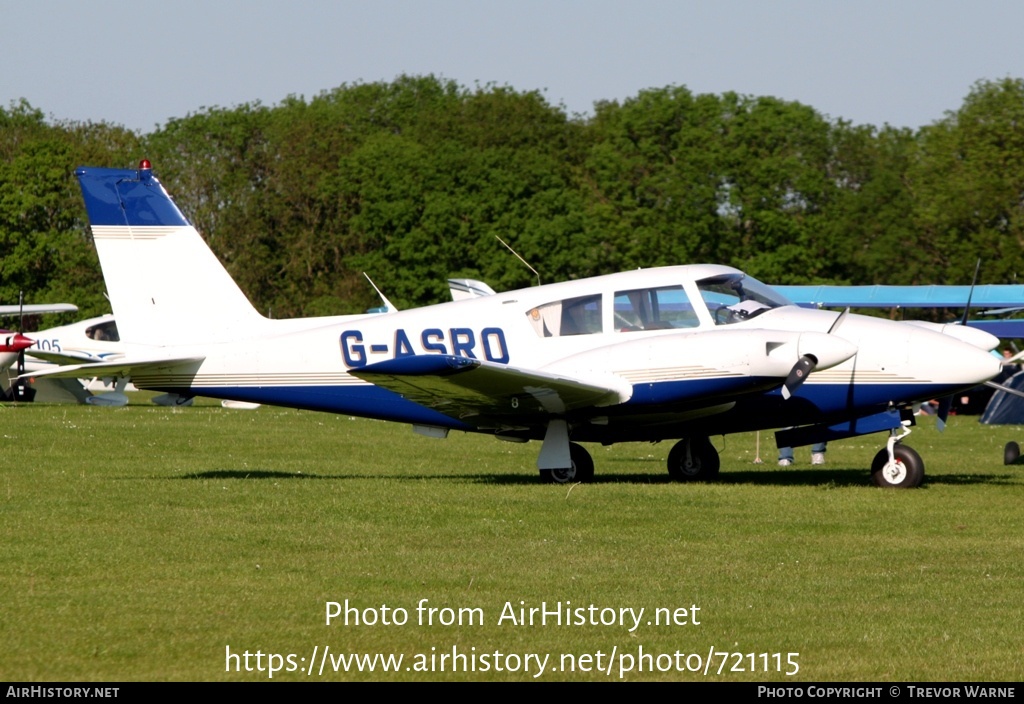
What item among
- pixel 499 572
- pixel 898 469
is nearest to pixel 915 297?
pixel 898 469

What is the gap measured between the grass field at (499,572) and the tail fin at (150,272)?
1.71 meters

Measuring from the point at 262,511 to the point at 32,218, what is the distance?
61.6 m

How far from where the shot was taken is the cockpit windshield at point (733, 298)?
48.4 feet

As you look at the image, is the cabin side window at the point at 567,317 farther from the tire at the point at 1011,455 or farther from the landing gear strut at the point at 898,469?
the tire at the point at 1011,455

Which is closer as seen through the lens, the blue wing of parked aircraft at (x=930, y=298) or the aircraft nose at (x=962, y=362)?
the aircraft nose at (x=962, y=362)

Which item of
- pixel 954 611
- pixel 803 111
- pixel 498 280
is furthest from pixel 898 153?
pixel 954 611

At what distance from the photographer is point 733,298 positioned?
15.1 meters

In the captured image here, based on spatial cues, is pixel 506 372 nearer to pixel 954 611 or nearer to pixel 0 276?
Answer: pixel 954 611

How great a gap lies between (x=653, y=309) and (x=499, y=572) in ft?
19.4

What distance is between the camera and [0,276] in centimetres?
6825

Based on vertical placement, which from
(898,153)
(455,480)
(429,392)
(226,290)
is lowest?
(455,480)

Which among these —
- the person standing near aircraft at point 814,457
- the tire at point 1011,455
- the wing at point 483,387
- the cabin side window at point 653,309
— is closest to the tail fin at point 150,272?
the wing at point 483,387
